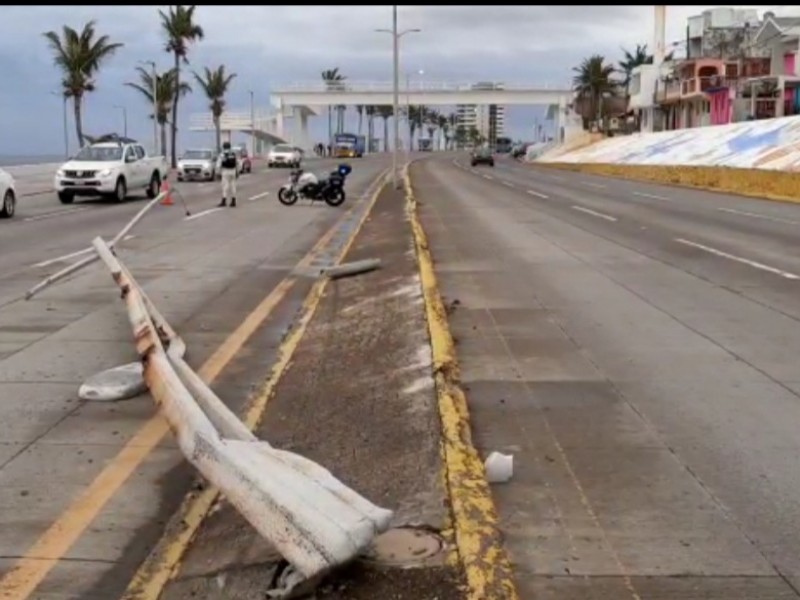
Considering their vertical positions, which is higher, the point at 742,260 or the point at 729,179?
the point at 729,179

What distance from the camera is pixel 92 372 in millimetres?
8375

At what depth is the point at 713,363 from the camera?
8336 mm

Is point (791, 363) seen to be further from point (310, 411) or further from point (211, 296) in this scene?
point (211, 296)

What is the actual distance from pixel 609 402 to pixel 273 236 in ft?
47.8

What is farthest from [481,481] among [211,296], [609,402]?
[211,296]

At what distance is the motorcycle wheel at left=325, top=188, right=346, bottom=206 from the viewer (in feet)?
100

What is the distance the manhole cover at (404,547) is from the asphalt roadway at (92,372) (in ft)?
3.62

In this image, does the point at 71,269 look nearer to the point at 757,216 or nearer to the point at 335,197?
the point at 757,216

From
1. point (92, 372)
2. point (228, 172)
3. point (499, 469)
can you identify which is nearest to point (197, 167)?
point (228, 172)

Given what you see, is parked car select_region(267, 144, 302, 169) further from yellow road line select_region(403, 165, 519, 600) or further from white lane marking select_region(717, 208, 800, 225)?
yellow road line select_region(403, 165, 519, 600)

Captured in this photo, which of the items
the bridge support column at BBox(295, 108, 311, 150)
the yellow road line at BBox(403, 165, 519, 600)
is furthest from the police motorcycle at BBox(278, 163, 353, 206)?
the bridge support column at BBox(295, 108, 311, 150)

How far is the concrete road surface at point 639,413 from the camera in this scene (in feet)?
14.7

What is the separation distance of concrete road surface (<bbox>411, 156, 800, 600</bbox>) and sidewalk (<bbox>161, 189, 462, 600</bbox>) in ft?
1.27

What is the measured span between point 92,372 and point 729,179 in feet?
116
